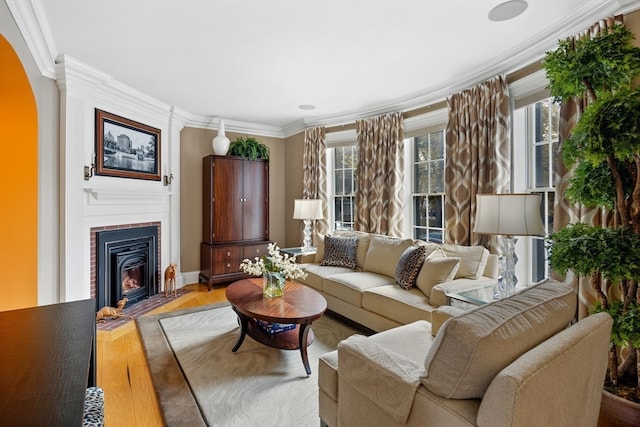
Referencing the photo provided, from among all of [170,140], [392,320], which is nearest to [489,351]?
[392,320]

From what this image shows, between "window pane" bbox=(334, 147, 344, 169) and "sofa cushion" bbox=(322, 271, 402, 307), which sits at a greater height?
"window pane" bbox=(334, 147, 344, 169)

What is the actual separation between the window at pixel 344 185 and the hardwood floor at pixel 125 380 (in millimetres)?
3105

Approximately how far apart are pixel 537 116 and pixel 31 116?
4473 mm

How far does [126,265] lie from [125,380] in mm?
2037

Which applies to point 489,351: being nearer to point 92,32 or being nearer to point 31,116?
point 92,32

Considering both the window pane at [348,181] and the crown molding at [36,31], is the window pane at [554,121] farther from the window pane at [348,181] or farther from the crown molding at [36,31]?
the crown molding at [36,31]

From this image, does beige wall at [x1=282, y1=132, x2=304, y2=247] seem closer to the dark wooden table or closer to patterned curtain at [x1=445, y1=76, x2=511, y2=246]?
patterned curtain at [x1=445, y1=76, x2=511, y2=246]

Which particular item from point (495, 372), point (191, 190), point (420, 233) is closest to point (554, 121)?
point (420, 233)

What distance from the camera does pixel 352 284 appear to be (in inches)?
129

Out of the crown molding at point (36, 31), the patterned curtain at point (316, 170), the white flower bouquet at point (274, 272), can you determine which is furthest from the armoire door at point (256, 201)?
the crown molding at point (36, 31)

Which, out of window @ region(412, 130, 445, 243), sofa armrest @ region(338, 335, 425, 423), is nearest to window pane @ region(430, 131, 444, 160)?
window @ region(412, 130, 445, 243)

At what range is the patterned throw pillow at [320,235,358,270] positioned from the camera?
393 cm

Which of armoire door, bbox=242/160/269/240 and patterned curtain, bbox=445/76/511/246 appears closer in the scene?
patterned curtain, bbox=445/76/511/246

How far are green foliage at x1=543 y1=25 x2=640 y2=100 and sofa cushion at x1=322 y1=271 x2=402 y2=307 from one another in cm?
204
